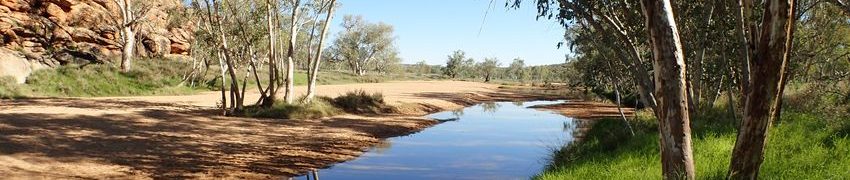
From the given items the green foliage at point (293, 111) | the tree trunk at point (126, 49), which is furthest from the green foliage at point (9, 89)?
the green foliage at point (293, 111)

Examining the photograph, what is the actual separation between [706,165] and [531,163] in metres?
6.73

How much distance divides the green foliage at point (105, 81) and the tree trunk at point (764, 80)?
3222cm

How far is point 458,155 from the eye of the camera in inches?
604

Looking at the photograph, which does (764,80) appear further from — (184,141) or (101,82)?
(101,82)

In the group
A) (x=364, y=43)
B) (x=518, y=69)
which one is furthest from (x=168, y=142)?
(x=518, y=69)

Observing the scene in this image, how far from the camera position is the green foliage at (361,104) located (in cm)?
2755

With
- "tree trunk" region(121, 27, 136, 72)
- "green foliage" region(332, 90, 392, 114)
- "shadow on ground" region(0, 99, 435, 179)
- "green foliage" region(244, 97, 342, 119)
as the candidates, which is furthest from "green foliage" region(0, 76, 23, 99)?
"green foliage" region(332, 90, 392, 114)

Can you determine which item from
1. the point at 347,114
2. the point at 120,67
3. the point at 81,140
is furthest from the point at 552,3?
the point at 120,67

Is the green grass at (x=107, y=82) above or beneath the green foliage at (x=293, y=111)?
above

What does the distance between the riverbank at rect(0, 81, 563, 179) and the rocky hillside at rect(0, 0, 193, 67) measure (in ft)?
45.0

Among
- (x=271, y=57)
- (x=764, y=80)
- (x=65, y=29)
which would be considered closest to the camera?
(x=764, y=80)

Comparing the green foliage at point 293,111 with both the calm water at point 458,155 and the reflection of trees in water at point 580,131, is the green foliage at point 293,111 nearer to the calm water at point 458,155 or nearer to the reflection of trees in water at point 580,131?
the calm water at point 458,155

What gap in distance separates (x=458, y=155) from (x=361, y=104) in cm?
1370

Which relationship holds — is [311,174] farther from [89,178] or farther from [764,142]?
[764,142]
